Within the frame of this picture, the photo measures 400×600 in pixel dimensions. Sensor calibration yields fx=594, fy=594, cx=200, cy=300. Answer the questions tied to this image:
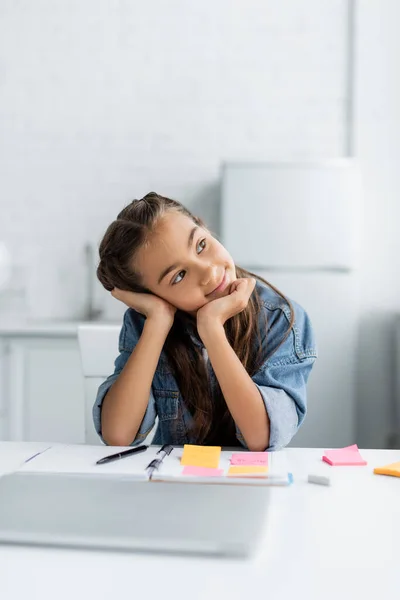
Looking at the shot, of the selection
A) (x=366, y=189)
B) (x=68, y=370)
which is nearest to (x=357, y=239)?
(x=366, y=189)

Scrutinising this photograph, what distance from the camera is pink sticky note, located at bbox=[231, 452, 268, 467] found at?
84 centimetres

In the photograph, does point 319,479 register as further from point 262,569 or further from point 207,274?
point 207,274

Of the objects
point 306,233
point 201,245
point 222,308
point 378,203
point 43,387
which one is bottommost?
point 43,387

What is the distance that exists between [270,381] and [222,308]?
16 cm

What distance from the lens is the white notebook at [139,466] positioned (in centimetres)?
76

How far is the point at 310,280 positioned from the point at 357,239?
263mm

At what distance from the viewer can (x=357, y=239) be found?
8.19 feet

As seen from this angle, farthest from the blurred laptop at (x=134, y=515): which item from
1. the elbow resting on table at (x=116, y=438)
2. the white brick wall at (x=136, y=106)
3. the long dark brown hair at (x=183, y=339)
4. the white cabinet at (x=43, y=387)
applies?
the white brick wall at (x=136, y=106)

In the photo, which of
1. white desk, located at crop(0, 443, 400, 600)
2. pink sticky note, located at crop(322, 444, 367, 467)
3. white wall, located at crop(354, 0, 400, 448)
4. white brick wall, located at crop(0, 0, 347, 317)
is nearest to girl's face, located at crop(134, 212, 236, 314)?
pink sticky note, located at crop(322, 444, 367, 467)

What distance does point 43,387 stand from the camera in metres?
2.54

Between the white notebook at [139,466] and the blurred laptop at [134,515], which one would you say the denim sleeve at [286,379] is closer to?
the white notebook at [139,466]

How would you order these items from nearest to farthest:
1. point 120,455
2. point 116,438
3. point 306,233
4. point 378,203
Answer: point 120,455, point 116,438, point 306,233, point 378,203

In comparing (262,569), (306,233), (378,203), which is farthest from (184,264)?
(378,203)

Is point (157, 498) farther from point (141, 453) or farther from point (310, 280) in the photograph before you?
point (310, 280)
